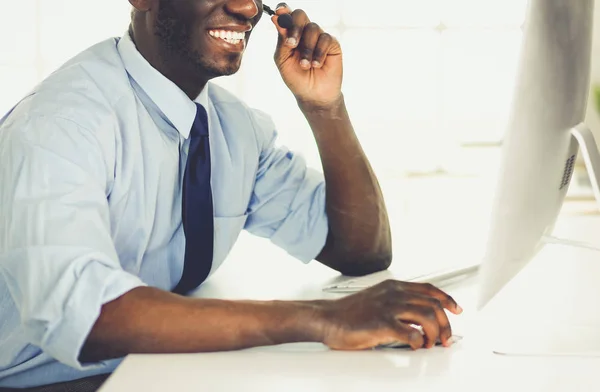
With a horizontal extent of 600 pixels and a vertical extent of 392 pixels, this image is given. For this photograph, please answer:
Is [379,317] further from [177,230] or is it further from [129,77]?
[129,77]

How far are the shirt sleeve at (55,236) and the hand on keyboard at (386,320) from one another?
0.26 m

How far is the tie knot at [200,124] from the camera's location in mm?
1439

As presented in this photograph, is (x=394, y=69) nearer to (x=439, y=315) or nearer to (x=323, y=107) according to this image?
(x=323, y=107)

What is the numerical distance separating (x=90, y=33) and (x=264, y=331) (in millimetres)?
2451

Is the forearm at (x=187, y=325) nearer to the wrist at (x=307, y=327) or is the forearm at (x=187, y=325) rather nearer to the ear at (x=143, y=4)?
the wrist at (x=307, y=327)

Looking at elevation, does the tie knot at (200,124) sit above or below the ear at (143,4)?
below

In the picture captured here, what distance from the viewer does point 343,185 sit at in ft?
5.54

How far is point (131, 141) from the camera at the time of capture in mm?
1318

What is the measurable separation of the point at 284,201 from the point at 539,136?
0.88m

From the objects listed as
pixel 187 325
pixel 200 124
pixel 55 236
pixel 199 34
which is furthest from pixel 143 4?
pixel 187 325

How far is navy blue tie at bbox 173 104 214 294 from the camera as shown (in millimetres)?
1377

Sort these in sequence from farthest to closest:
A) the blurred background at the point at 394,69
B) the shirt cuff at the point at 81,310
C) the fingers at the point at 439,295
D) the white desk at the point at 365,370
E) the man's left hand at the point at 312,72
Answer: the blurred background at the point at 394,69 → the man's left hand at the point at 312,72 → the fingers at the point at 439,295 → the shirt cuff at the point at 81,310 → the white desk at the point at 365,370

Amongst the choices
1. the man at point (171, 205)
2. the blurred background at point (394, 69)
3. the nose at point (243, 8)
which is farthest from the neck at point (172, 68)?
the blurred background at point (394, 69)

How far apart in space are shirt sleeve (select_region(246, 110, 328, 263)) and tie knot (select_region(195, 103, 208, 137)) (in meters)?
0.28
